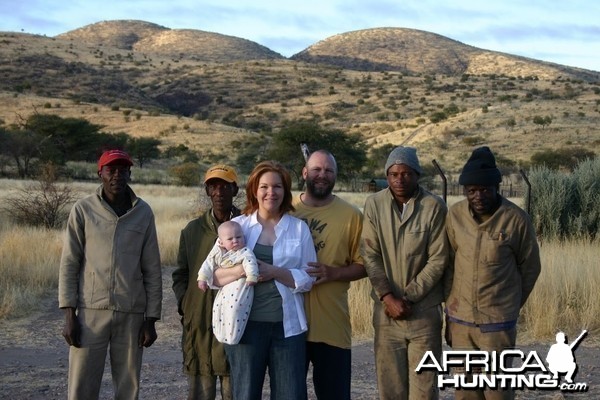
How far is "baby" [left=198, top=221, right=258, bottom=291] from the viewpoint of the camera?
4.16m

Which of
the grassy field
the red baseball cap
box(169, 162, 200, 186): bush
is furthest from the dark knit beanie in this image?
box(169, 162, 200, 186): bush

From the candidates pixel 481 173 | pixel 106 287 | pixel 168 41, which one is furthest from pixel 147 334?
pixel 168 41

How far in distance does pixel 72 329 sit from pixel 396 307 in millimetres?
→ 1990

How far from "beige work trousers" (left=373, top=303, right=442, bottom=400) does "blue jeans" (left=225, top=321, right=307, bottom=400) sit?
0.69 meters

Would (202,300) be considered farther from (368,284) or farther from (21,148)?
(21,148)

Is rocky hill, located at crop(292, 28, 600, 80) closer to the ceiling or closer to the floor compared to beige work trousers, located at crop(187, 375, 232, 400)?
closer to the ceiling

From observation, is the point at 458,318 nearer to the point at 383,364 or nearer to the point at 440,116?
the point at 383,364

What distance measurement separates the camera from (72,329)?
465 centimetres

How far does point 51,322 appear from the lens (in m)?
9.39

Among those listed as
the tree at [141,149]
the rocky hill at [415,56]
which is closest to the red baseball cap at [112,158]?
the tree at [141,149]

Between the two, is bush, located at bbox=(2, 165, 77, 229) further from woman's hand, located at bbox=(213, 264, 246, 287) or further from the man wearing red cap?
woman's hand, located at bbox=(213, 264, 246, 287)

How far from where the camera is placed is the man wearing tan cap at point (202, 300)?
480 centimetres

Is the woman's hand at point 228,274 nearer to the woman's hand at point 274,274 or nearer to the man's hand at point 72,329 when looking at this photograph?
the woman's hand at point 274,274

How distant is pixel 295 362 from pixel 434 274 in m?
1.01
